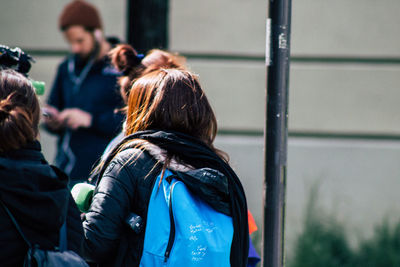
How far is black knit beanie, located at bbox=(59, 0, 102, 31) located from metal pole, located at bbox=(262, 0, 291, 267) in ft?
7.36

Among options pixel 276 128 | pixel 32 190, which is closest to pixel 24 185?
pixel 32 190

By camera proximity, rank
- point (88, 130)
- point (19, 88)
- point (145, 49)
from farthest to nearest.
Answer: point (145, 49) < point (88, 130) < point (19, 88)

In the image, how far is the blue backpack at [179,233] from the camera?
6.45 feet

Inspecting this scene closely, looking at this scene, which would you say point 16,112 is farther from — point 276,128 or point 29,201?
point 276,128

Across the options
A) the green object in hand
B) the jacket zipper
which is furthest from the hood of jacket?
the jacket zipper

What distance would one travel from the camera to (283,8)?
2328mm

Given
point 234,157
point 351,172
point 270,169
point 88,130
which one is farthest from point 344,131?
point 270,169

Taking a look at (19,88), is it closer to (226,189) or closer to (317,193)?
(226,189)

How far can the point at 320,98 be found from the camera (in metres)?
5.10

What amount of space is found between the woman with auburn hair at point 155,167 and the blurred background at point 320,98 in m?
2.89

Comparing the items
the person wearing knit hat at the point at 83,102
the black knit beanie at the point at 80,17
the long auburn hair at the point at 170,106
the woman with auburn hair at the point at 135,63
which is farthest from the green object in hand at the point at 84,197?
the black knit beanie at the point at 80,17

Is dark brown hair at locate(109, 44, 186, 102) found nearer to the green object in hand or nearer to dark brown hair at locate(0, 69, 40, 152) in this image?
the green object in hand

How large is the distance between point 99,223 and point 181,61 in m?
1.17

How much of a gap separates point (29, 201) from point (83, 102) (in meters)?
2.17
